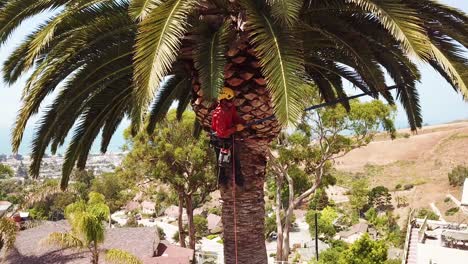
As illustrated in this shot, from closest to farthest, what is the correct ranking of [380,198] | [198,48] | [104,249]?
[198,48] < [104,249] < [380,198]

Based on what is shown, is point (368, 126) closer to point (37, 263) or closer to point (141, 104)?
point (37, 263)

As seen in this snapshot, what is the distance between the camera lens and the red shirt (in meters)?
5.08

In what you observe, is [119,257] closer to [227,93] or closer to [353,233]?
[227,93]

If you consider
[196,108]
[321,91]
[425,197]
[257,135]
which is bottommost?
[425,197]

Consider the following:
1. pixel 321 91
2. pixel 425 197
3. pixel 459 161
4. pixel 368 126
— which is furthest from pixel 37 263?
pixel 459 161

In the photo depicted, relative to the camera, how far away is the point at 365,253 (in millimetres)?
18906

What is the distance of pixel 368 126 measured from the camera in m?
21.0

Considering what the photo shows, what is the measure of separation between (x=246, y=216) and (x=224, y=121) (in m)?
1.24

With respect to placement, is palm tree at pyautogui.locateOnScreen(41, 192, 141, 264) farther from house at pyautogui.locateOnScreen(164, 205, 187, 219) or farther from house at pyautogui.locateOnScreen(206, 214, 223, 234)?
house at pyautogui.locateOnScreen(164, 205, 187, 219)

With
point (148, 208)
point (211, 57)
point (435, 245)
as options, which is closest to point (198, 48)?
point (211, 57)

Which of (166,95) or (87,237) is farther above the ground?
(166,95)

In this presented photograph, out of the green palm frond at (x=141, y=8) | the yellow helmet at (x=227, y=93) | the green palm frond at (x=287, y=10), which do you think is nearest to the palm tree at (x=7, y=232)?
the yellow helmet at (x=227, y=93)

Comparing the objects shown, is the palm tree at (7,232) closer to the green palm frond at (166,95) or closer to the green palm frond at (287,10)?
the green palm frond at (166,95)

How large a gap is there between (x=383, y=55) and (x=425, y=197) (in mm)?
58549
